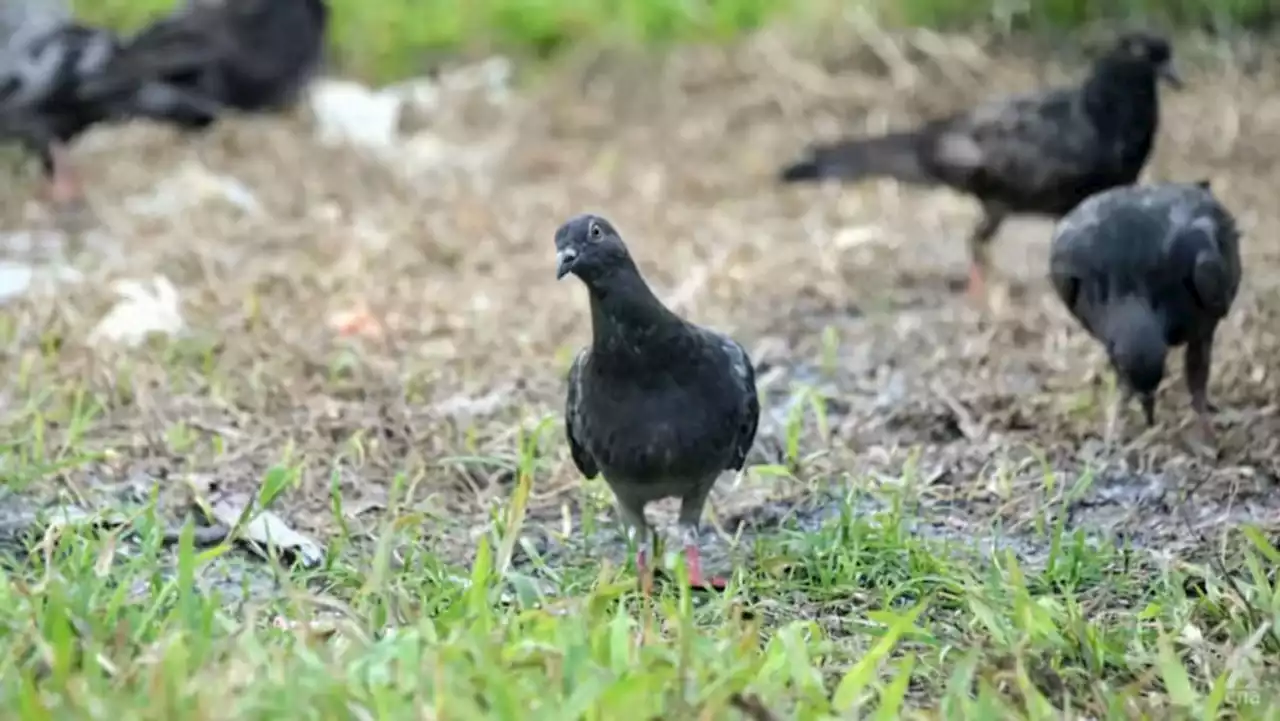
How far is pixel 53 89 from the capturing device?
28.3ft

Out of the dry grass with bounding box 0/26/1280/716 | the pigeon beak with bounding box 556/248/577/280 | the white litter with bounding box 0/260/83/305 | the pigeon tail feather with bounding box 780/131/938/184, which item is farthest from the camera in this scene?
the pigeon tail feather with bounding box 780/131/938/184

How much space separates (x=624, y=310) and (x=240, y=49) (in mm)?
6706

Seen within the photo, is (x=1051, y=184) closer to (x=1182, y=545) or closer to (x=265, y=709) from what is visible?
(x=1182, y=545)

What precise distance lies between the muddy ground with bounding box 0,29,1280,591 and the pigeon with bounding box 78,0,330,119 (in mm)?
288

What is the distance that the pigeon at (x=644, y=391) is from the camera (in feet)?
13.7

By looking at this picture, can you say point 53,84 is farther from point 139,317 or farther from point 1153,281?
point 1153,281

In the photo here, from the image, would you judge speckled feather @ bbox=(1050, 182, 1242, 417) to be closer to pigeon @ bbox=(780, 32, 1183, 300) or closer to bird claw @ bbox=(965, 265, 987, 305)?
pigeon @ bbox=(780, 32, 1183, 300)

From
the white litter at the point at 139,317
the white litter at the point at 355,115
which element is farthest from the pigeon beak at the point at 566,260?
the white litter at the point at 355,115

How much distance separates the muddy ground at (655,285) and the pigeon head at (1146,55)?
3.11 ft

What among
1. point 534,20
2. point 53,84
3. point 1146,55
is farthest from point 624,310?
point 534,20

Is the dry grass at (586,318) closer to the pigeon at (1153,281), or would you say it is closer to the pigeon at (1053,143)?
the pigeon at (1153,281)

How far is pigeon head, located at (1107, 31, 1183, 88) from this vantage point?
677 cm

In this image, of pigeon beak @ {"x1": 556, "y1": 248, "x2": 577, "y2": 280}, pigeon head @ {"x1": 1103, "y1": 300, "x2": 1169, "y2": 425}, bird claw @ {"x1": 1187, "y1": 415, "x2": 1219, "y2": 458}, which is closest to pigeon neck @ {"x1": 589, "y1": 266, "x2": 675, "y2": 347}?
pigeon beak @ {"x1": 556, "y1": 248, "x2": 577, "y2": 280}

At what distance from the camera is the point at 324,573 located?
13.9 ft
